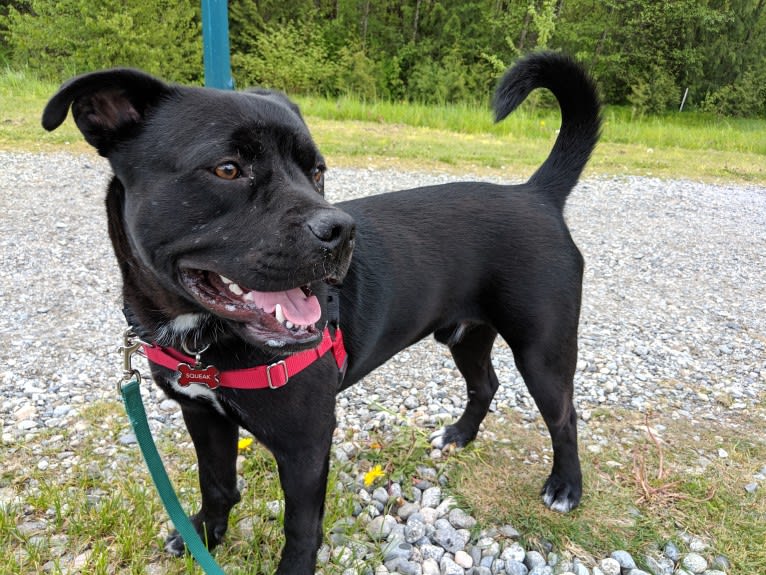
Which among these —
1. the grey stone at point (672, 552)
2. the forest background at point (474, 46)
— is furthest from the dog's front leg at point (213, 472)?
the forest background at point (474, 46)

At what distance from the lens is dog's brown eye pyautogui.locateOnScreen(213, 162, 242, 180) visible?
6.14 ft

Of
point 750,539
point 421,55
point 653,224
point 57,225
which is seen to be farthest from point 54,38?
point 750,539

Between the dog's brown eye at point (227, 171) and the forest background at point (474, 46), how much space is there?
68.5ft

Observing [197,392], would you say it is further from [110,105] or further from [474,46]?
[474,46]

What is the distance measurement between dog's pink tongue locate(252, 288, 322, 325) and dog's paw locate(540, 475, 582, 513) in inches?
60.8

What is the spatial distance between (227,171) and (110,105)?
475 millimetres

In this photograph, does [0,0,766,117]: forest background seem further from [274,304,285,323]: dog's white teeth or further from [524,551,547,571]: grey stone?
[274,304,285,323]: dog's white teeth

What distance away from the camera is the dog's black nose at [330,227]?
70.2 inches

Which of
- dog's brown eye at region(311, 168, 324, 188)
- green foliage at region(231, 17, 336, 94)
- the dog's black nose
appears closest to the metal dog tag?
the dog's black nose

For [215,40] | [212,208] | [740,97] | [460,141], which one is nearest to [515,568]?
[212,208]

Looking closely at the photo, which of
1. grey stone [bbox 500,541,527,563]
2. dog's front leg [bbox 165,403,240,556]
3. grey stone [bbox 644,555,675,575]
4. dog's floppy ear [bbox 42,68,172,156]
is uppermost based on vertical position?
dog's floppy ear [bbox 42,68,172,156]

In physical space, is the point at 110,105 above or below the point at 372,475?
above

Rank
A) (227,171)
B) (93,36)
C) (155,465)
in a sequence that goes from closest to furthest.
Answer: (227,171) → (155,465) → (93,36)

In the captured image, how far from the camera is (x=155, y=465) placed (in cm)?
203
